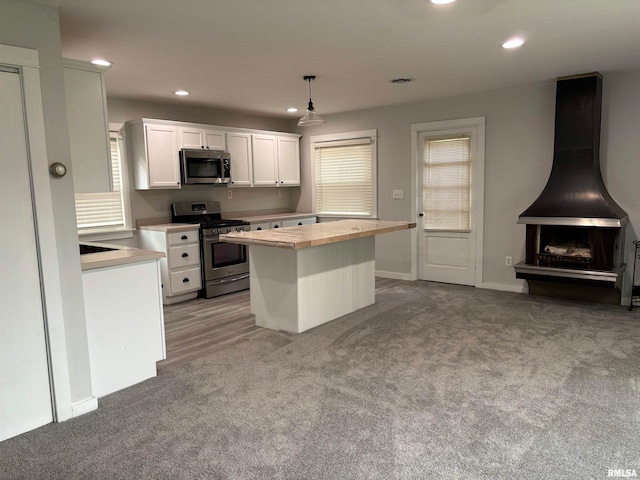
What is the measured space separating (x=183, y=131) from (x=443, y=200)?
11.2 feet

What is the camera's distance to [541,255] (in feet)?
15.5

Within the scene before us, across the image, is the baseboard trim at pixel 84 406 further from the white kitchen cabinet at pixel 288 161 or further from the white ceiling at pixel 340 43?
the white kitchen cabinet at pixel 288 161

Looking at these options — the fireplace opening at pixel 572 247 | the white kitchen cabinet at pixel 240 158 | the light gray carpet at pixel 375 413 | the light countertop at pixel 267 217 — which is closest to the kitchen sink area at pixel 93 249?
the light gray carpet at pixel 375 413

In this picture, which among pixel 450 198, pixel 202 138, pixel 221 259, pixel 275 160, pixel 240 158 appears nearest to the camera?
pixel 221 259

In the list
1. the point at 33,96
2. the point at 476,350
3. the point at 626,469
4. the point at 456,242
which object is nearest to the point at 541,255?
the point at 456,242

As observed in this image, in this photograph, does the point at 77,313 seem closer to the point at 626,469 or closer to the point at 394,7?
the point at 394,7

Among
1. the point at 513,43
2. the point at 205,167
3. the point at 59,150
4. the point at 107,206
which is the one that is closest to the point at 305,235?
the point at 59,150

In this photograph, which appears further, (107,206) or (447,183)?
(447,183)

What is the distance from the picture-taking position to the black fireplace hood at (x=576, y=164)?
173 inches

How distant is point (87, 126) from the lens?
2859 millimetres

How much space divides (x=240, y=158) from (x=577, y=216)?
4.14 m

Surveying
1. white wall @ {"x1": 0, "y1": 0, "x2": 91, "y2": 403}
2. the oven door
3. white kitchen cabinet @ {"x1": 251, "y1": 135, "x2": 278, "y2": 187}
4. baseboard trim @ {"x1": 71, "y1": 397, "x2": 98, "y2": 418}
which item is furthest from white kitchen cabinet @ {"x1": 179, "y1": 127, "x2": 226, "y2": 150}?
baseboard trim @ {"x1": 71, "y1": 397, "x2": 98, "y2": 418}

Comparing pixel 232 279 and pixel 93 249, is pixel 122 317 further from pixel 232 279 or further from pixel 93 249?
pixel 232 279

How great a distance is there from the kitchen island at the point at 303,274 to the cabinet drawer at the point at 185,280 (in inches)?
49.4
